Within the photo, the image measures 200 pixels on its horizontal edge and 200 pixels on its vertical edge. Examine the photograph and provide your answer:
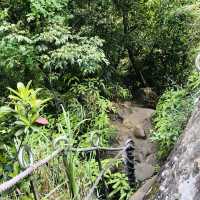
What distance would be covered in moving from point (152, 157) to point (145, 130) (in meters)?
0.58

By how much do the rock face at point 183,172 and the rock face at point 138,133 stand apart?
2.65 meters

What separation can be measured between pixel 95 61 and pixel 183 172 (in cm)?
334

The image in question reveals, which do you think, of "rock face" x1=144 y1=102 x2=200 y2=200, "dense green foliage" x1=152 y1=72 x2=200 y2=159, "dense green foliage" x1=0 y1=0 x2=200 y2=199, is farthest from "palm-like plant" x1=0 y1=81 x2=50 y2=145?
"dense green foliage" x1=152 y1=72 x2=200 y2=159

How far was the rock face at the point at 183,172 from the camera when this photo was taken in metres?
1.91

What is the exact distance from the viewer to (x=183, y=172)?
1.99m

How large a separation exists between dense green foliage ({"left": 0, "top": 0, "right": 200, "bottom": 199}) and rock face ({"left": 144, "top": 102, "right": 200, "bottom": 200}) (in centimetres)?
105

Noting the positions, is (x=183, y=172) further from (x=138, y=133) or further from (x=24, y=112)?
(x=138, y=133)

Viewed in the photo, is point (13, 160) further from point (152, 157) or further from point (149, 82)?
point (149, 82)

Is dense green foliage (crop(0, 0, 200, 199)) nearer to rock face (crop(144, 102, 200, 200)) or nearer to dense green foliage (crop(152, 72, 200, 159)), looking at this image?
dense green foliage (crop(152, 72, 200, 159))

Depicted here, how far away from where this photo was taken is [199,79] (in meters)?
5.00

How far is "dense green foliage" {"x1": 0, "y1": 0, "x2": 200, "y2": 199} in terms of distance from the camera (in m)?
4.89

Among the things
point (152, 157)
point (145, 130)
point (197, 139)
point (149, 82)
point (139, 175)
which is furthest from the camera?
point (149, 82)

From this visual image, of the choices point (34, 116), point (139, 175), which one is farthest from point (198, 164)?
point (139, 175)

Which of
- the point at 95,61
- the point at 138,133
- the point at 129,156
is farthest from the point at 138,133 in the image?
the point at 129,156
